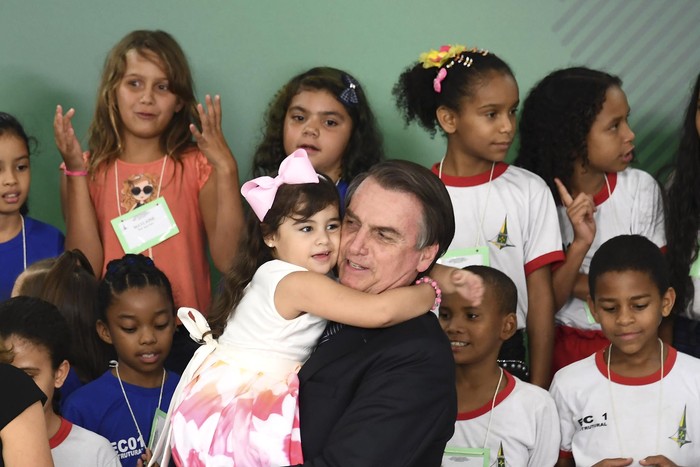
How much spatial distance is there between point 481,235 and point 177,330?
1.16m

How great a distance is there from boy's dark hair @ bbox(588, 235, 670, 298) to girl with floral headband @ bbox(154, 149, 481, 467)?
78cm

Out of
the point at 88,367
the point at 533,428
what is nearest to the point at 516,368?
the point at 533,428

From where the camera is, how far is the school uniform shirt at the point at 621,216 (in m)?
4.05

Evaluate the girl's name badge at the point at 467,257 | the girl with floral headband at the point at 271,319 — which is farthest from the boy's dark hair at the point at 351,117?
the girl with floral headband at the point at 271,319

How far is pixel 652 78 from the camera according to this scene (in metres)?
4.77

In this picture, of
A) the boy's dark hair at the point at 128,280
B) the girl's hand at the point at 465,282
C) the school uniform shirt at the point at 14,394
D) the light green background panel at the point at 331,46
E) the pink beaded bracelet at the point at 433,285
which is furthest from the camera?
the light green background panel at the point at 331,46

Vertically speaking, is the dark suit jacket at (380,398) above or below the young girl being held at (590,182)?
below

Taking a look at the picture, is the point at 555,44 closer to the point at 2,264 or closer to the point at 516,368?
the point at 516,368

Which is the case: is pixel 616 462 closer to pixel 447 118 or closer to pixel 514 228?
pixel 514 228

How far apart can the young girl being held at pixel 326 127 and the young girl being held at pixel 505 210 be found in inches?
16.1

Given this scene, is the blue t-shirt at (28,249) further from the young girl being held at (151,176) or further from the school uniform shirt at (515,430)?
the school uniform shirt at (515,430)

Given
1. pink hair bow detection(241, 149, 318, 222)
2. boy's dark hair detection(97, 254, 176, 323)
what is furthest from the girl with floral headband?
boy's dark hair detection(97, 254, 176, 323)

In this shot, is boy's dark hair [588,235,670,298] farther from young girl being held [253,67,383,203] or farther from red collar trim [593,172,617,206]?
young girl being held [253,67,383,203]

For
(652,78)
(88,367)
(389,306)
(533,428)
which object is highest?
(652,78)
